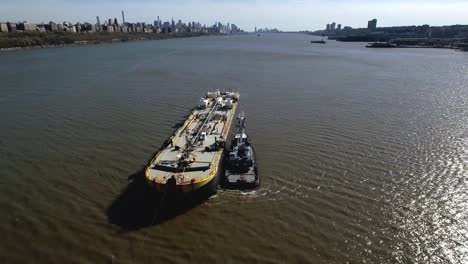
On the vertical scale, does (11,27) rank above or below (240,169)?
above

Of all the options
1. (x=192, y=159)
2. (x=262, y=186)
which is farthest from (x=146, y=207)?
(x=262, y=186)

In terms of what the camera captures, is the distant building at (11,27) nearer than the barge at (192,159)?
No

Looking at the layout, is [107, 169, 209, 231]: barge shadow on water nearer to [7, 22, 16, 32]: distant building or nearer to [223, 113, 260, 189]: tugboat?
[223, 113, 260, 189]: tugboat

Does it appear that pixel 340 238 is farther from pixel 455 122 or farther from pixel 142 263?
pixel 455 122

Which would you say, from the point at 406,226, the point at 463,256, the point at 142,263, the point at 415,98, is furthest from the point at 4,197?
the point at 415,98

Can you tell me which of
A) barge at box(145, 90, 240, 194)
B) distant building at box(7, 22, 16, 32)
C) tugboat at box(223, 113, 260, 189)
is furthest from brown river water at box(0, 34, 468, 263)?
distant building at box(7, 22, 16, 32)

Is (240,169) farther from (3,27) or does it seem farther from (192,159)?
(3,27)

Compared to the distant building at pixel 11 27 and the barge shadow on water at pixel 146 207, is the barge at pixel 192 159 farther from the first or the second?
the distant building at pixel 11 27

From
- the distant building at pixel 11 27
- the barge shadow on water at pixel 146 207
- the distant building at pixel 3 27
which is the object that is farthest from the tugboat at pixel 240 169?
the distant building at pixel 11 27
